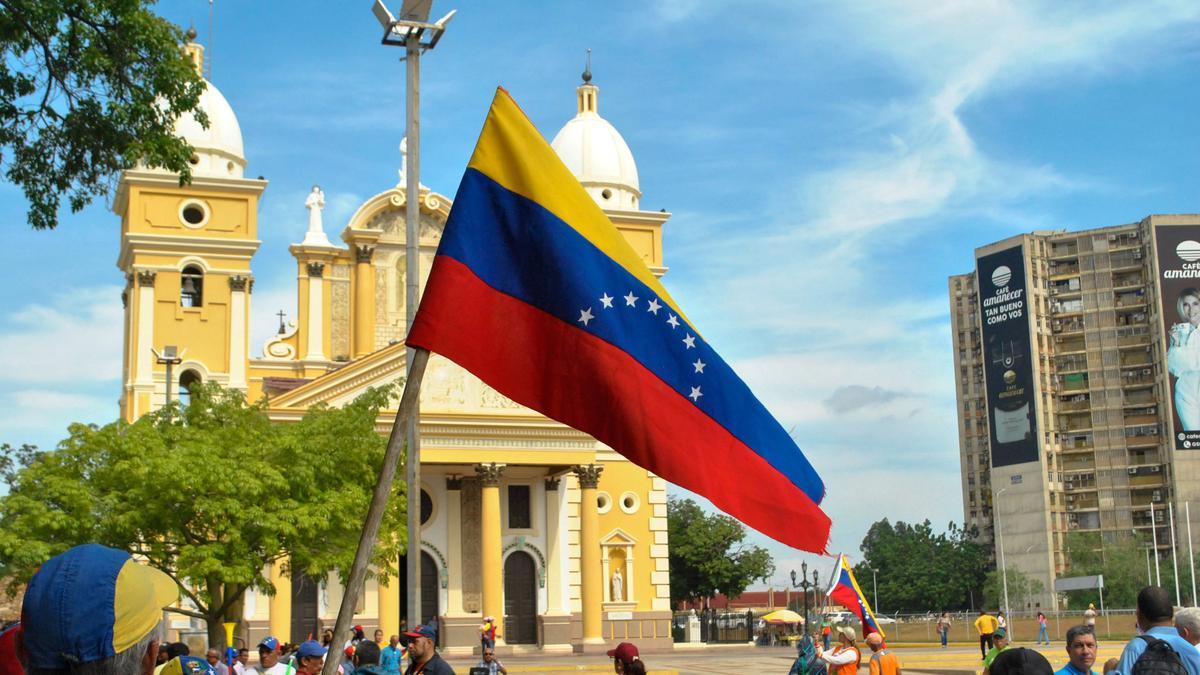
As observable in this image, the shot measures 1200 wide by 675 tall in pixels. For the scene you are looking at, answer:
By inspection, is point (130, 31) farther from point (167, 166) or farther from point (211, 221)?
point (211, 221)

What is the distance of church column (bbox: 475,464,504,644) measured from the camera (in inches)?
1786

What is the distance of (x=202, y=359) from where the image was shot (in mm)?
47156

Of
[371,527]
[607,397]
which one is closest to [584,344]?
[607,397]

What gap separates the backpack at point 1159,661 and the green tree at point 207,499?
81.0 ft

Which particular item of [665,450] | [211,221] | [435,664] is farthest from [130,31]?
[211,221]

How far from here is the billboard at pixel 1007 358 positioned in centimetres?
10344

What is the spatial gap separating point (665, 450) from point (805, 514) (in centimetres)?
77

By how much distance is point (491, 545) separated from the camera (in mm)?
45688

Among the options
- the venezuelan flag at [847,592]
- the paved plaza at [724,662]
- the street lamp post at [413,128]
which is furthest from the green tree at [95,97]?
the paved plaza at [724,662]

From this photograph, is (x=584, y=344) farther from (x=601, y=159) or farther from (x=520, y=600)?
(x=601, y=159)

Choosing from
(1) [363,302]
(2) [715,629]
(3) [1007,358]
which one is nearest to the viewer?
(1) [363,302]

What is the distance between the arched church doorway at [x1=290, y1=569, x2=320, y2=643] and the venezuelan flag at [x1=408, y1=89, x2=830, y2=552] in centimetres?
4052

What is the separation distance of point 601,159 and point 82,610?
54.9 metres

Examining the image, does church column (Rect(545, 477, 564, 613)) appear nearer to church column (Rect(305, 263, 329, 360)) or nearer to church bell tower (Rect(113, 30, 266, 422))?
church column (Rect(305, 263, 329, 360))
